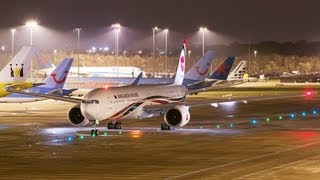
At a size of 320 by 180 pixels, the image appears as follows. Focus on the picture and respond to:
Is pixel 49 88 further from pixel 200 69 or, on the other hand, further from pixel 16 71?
pixel 200 69

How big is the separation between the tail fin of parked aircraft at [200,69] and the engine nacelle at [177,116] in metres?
31.9

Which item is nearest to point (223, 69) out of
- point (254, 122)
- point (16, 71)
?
point (16, 71)

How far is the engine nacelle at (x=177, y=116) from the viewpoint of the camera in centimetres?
4606

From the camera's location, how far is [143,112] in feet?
156

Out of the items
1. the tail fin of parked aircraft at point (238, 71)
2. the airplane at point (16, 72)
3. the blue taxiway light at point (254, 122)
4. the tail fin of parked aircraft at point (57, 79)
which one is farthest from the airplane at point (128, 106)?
the tail fin of parked aircraft at point (238, 71)

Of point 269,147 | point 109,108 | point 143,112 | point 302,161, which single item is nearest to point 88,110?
point 109,108

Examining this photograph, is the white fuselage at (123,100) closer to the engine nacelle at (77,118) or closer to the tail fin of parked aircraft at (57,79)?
the engine nacelle at (77,118)

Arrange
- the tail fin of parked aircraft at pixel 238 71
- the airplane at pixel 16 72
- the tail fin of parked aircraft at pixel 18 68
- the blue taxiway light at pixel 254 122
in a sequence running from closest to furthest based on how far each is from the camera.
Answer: the blue taxiway light at pixel 254 122 → the airplane at pixel 16 72 → the tail fin of parked aircraft at pixel 18 68 → the tail fin of parked aircraft at pixel 238 71

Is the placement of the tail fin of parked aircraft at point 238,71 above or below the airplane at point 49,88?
above

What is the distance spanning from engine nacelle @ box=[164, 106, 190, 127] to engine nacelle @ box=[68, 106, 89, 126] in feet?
17.1

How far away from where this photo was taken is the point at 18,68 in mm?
61812

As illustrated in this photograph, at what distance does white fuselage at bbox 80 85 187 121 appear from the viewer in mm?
43938

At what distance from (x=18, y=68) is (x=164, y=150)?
1142 inches

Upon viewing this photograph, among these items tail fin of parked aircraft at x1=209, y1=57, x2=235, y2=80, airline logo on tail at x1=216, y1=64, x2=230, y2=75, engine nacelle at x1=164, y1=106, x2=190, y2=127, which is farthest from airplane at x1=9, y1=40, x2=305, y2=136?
airline logo on tail at x1=216, y1=64, x2=230, y2=75
